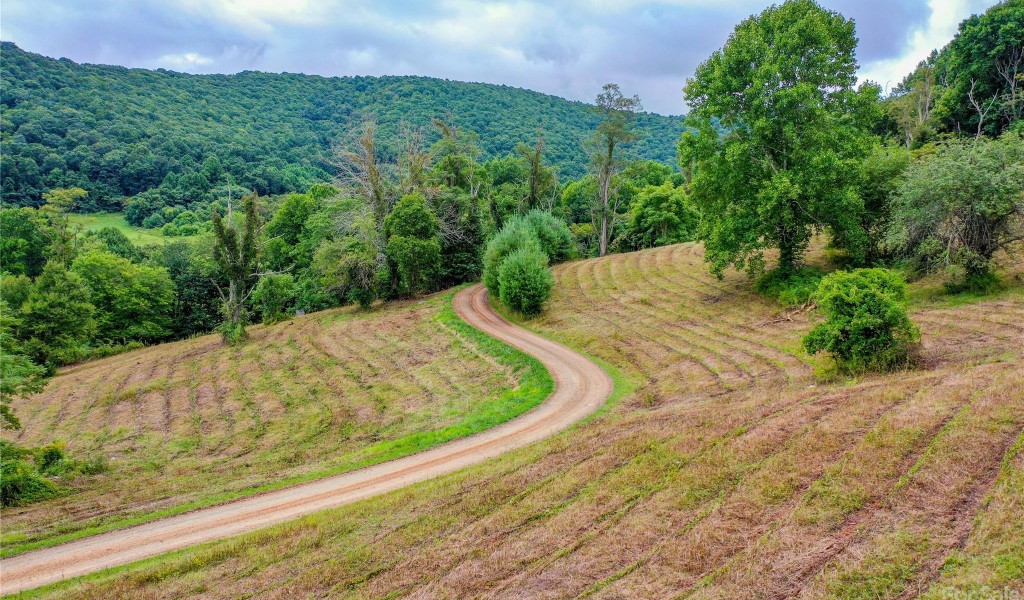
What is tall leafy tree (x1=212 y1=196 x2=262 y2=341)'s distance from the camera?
3509 centimetres

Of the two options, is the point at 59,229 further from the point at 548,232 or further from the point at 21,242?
the point at 548,232

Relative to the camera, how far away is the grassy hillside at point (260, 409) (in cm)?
1483

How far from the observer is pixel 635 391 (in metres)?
19.7

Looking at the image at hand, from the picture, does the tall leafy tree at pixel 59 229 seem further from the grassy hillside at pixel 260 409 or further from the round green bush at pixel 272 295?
the round green bush at pixel 272 295

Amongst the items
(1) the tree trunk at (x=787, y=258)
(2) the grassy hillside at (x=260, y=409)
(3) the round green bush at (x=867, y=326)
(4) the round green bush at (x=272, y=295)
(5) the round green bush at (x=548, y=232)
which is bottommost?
(2) the grassy hillside at (x=260, y=409)

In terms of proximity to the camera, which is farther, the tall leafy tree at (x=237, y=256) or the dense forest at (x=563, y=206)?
the tall leafy tree at (x=237, y=256)

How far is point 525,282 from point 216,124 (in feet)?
413

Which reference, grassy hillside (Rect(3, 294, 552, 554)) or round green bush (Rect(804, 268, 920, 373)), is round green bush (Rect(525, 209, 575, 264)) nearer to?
grassy hillside (Rect(3, 294, 552, 554))

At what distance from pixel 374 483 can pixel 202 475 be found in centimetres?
655

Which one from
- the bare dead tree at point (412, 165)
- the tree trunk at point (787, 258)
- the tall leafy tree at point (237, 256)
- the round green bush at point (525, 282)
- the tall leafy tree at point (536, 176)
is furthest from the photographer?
the tall leafy tree at point (536, 176)

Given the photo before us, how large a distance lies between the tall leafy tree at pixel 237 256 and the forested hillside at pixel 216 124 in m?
21.4

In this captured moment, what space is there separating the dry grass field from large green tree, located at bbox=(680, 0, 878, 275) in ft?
40.0

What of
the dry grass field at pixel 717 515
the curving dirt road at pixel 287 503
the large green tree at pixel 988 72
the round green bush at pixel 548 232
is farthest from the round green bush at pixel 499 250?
the large green tree at pixel 988 72

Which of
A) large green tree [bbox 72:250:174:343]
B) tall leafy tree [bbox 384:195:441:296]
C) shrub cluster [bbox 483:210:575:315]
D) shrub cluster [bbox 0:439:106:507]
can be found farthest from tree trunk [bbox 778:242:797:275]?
large green tree [bbox 72:250:174:343]
